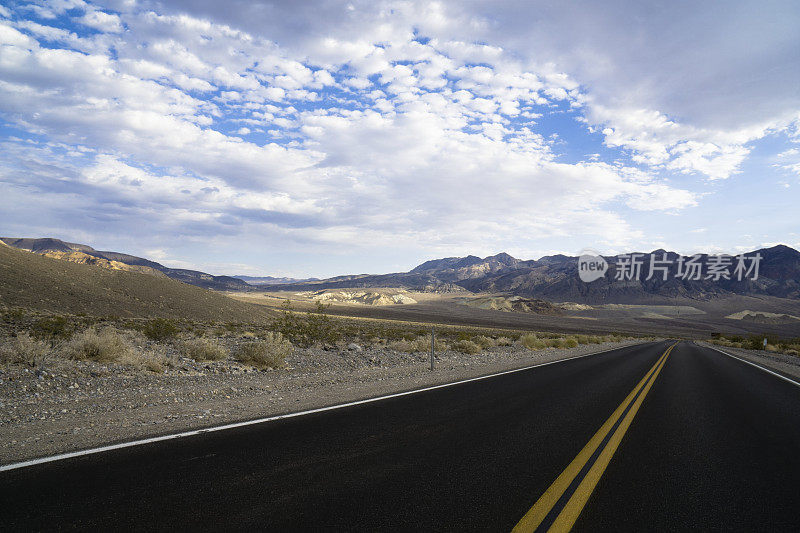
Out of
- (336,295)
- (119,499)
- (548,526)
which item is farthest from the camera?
(336,295)

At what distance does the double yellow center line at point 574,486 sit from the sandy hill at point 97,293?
35.6 metres

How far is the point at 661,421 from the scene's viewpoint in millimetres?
6730

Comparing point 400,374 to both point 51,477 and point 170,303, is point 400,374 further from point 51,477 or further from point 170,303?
point 170,303

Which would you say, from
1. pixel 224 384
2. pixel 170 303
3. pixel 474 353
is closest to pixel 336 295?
pixel 170 303

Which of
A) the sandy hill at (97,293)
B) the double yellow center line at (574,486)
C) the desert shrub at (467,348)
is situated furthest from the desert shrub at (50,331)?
the double yellow center line at (574,486)

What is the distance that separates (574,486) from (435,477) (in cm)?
130

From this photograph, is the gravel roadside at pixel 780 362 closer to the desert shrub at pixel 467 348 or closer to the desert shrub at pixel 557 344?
the desert shrub at pixel 557 344

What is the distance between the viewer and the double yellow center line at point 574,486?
3.04m

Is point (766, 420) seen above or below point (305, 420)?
above

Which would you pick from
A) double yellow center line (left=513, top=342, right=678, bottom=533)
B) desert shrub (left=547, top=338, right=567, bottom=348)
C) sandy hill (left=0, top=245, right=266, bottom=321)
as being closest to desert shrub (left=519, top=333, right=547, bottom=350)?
desert shrub (left=547, top=338, right=567, bottom=348)

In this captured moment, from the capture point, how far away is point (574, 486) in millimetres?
3748

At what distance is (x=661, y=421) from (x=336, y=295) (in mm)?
157147

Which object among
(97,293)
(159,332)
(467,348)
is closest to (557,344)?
(467,348)

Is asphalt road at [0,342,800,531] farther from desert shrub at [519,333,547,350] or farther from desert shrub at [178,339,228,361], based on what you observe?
desert shrub at [519,333,547,350]
